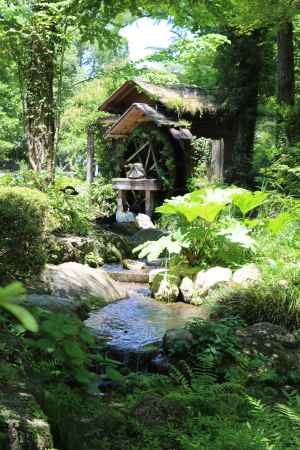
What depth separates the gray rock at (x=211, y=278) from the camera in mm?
7003

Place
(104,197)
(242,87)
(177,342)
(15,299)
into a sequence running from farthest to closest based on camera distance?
(104,197)
(242,87)
(177,342)
(15,299)

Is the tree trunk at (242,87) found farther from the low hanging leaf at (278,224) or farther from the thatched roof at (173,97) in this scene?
the low hanging leaf at (278,224)

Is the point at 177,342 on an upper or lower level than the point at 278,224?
lower

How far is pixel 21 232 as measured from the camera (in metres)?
6.20

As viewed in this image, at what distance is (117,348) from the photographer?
→ 5230 mm

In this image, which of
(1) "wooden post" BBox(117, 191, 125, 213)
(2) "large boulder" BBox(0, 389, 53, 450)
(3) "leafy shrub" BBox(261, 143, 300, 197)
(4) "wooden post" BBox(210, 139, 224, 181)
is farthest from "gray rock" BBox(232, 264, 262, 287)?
(1) "wooden post" BBox(117, 191, 125, 213)

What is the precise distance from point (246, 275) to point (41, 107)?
18.1ft

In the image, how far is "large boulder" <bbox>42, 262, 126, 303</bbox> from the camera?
6656 millimetres

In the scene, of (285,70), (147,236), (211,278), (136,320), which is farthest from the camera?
(285,70)

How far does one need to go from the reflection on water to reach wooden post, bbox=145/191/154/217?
9.73 m

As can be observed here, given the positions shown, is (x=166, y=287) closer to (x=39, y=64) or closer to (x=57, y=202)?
(x=57, y=202)

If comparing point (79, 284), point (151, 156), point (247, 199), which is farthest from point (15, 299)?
point (151, 156)

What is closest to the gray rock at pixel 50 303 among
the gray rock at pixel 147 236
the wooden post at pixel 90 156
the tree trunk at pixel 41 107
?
the tree trunk at pixel 41 107

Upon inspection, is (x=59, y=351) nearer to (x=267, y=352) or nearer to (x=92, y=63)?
(x=267, y=352)
